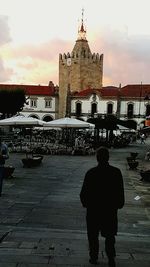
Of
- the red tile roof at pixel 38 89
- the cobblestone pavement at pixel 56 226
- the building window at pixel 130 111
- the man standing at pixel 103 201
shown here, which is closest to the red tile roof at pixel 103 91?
the red tile roof at pixel 38 89

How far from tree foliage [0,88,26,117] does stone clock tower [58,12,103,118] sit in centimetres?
2291

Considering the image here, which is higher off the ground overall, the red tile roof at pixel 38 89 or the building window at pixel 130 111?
the red tile roof at pixel 38 89

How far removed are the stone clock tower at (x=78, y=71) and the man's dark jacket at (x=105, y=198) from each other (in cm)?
8213

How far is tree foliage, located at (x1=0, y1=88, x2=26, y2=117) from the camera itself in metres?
→ 63.5

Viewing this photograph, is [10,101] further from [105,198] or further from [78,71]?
[105,198]

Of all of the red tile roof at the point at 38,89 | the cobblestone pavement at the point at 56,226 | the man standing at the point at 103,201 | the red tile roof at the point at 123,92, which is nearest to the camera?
the man standing at the point at 103,201

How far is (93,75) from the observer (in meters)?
92.0

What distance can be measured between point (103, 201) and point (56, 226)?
2.79 metres

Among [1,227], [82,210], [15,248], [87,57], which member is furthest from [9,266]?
[87,57]

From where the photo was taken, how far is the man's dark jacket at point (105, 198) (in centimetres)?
521

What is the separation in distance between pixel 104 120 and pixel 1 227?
1197 inches

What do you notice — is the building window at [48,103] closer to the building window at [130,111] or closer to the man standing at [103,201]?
the building window at [130,111]

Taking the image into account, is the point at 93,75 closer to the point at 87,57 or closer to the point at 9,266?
the point at 87,57

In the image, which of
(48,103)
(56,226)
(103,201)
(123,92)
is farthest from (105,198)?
(48,103)
